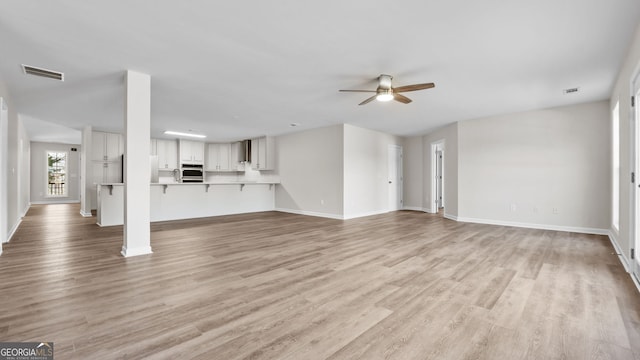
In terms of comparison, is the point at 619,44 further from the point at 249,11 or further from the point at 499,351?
the point at 249,11

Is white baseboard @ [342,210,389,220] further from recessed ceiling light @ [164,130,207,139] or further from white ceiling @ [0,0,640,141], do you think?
recessed ceiling light @ [164,130,207,139]

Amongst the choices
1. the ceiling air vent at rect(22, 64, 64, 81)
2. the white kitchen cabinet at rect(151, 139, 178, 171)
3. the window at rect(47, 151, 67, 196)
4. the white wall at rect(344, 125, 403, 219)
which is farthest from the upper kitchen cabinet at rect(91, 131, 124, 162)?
the white wall at rect(344, 125, 403, 219)

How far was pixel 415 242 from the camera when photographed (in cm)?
423

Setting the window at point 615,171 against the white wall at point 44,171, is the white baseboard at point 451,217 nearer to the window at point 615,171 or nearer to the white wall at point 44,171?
the window at point 615,171

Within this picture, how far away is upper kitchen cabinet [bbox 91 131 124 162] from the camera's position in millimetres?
7750

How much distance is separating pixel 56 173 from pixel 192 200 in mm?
7698

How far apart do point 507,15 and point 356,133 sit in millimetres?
4772

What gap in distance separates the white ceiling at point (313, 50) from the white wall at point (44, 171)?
7.19 meters

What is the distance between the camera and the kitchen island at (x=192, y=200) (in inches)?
224

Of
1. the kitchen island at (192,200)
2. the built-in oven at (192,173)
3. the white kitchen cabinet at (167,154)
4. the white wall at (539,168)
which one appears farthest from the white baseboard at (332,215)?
the white kitchen cabinet at (167,154)

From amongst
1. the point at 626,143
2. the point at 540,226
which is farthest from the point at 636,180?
the point at 540,226

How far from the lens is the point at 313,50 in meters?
2.95

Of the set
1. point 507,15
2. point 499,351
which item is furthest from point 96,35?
point 499,351

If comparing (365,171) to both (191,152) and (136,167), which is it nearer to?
(136,167)
